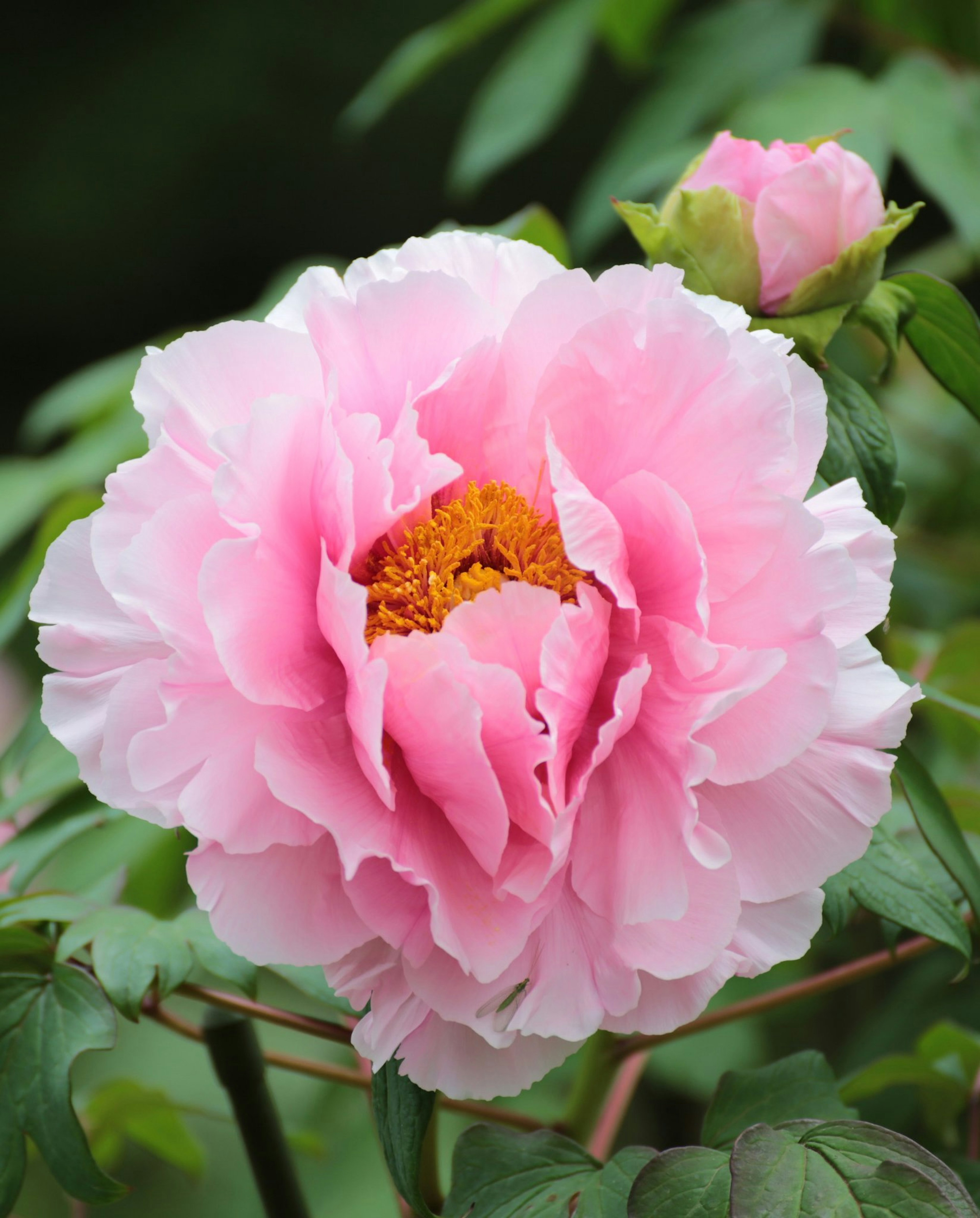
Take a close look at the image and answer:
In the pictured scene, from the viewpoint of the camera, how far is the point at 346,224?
2.13 metres

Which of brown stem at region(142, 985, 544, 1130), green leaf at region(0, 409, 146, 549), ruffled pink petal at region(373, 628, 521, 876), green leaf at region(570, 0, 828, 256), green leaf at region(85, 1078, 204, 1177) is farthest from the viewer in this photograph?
green leaf at region(570, 0, 828, 256)

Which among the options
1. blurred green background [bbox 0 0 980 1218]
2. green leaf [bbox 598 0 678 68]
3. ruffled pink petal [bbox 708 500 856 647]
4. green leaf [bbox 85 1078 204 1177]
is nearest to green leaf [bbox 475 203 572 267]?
blurred green background [bbox 0 0 980 1218]

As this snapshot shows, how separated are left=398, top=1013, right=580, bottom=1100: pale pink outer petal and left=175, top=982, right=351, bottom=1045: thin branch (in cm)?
7

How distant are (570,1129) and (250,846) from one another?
183 millimetres

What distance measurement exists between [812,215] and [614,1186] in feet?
0.77

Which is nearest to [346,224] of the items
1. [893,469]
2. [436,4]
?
[436,4]

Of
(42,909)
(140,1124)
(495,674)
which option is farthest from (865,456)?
(140,1124)

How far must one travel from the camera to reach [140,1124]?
48 cm

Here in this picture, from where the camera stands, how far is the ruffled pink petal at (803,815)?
0.81 ft

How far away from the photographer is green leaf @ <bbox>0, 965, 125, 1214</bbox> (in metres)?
0.30

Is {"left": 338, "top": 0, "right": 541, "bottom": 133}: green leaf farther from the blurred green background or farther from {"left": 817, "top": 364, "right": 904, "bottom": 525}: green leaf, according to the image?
{"left": 817, "top": 364, "right": 904, "bottom": 525}: green leaf

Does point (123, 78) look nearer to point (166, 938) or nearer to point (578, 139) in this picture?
point (578, 139)

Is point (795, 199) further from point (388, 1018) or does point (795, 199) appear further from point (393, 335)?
point (388, 1018)

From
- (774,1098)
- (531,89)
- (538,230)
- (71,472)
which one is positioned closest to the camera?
(774,1098)
